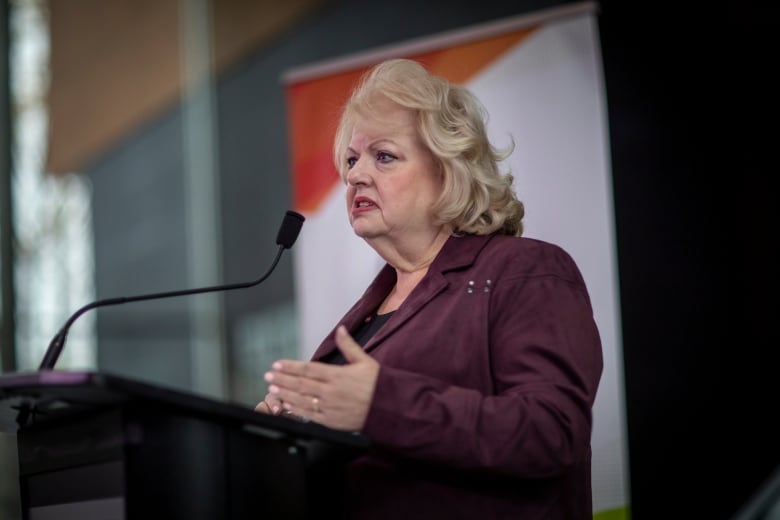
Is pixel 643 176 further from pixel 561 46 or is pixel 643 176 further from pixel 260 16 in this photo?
pixel 260 16

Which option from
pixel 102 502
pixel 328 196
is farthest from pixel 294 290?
pixel 102 502

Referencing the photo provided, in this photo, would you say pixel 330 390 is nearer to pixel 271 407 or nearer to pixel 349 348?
pixel 349 348

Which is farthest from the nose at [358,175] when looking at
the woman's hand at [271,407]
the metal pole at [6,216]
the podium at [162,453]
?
the metal pole at [6,216]

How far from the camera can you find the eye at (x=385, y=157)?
160 centimetres

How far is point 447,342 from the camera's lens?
1417 mm

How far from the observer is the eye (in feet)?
5.24

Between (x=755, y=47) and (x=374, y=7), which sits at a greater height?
(x=374, y=7)

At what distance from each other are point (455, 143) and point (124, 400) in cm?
70

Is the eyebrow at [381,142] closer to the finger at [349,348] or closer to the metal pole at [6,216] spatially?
the finger at [349,348]

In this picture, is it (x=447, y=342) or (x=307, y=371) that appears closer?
(x=307, y=371)

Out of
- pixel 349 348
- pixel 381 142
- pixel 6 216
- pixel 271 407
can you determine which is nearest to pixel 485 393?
pixel 349 348

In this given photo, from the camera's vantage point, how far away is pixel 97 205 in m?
5.64

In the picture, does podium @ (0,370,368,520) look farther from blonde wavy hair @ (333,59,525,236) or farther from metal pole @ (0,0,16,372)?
metal pole @ (0,0,16,372)

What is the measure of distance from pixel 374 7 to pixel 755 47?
6.63 ft
